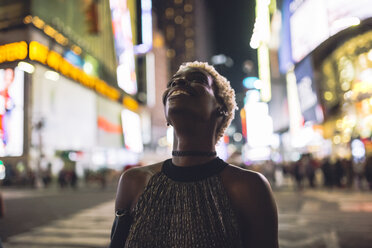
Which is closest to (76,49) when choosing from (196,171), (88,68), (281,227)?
(88,68)

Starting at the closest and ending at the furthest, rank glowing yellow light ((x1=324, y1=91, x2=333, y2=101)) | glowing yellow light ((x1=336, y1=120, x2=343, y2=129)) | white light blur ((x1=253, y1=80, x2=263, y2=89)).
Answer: glowing yellow light ((x1=336, y1=120, x2=343, y2=129)) → glowing yellow light ((x1=324, y1=91, x2=333, y2=101)) → white light blur ((x1=253, y1=80, x2=263, y2=89))

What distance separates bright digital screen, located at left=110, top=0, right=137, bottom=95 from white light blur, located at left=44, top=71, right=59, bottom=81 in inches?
1079

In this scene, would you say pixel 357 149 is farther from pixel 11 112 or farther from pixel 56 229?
pixel 11 112

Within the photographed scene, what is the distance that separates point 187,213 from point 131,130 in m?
70.1

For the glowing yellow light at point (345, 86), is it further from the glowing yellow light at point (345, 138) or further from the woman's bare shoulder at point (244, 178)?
the woman's bare shoulder at point (244, 178)

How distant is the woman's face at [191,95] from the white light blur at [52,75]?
131ft

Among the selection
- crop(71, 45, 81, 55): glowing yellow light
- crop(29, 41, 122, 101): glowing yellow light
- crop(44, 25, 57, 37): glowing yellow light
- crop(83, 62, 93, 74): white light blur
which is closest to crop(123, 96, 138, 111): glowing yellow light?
crop(29, 41, 122, 101): glowing yellow light

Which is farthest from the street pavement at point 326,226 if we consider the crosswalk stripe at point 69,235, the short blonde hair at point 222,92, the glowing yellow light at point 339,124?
the glowing yellow light at point 339,124

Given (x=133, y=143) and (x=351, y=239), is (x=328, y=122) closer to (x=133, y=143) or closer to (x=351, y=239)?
(x=351, y=239)

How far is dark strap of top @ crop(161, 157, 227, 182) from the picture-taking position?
1486 mm

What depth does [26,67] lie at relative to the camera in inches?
1384

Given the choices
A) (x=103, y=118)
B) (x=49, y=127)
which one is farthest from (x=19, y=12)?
(x=103, y=118)

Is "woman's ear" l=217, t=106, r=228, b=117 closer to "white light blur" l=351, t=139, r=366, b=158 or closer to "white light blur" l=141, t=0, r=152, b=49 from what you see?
"white light blur" l=351, t=139, r=366, b=158

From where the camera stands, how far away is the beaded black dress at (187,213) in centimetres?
138
